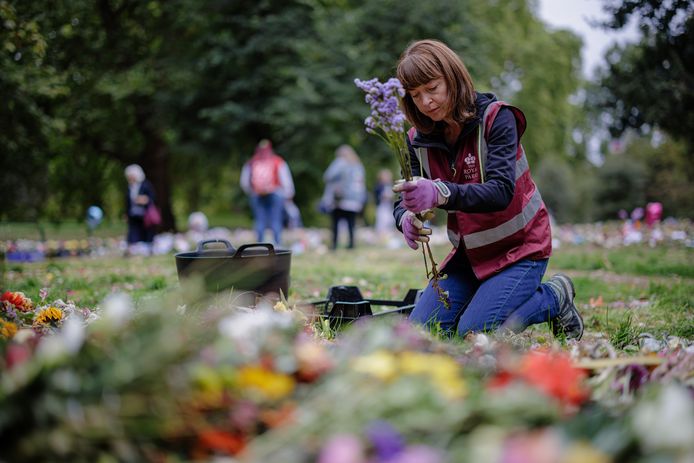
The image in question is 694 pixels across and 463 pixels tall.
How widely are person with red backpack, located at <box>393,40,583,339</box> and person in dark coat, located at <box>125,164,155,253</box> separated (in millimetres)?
9111

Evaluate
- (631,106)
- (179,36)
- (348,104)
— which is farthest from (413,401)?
(179,36)

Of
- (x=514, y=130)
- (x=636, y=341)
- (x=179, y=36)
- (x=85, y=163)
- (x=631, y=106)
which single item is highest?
(x=179, y=36)

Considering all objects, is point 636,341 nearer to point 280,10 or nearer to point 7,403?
point 7,403

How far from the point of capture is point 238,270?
3371 mm

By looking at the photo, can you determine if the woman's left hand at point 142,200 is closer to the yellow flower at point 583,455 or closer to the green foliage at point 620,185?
the yellow flower at point 583,455

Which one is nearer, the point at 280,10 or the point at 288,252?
the point at 288,252

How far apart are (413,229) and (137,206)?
9.59 metres

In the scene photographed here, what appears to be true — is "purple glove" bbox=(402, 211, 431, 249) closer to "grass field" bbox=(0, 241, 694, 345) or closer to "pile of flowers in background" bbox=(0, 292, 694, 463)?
"grass field" bbox=(0, 241, 694, 345)

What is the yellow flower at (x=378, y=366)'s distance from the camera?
1347 mm

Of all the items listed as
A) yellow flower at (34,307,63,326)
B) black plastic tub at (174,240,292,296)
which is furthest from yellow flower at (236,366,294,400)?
black plastic tub at (174,240,292,296)

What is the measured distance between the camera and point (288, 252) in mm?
3717

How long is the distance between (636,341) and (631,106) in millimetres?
9115

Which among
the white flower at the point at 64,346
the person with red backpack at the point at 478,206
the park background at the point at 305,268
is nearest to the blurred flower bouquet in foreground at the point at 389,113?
the person with red backpack at the point at 478,206

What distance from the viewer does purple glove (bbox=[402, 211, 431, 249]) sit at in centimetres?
311
